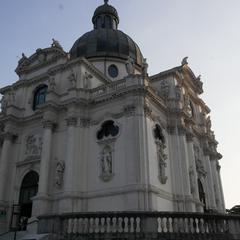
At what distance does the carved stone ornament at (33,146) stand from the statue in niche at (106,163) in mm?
5664

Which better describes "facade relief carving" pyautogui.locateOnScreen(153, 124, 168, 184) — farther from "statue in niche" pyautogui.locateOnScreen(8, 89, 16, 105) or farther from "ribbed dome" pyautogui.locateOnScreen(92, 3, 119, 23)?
"ribbed dome" pyautogui.locateOnScreen(92, 3, 119, 23)

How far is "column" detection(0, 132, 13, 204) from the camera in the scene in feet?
82.8

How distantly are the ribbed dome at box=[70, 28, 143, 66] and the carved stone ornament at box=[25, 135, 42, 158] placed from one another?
10218mm

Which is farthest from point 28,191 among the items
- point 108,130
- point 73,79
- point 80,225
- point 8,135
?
point 80,225

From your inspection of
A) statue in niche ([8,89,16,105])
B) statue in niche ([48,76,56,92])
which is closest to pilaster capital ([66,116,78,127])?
statue in niche ([48,76,56,92])

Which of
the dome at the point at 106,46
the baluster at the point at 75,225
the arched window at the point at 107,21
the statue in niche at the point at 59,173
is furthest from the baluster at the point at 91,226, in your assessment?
the arched window at the point at 107,21

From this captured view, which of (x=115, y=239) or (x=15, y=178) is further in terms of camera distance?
(x=15, y=178)

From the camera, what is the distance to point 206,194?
28594mm

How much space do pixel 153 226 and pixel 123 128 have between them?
38.1 feet

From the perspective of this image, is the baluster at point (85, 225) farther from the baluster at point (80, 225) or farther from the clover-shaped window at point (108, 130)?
the clover-shaped window at point (108, 130)

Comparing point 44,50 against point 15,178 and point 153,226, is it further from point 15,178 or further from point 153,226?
point 153,226

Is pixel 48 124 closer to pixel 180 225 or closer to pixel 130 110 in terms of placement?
pixel 130 110

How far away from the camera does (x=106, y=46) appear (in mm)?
33125

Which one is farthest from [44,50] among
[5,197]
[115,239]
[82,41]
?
[115,239]
